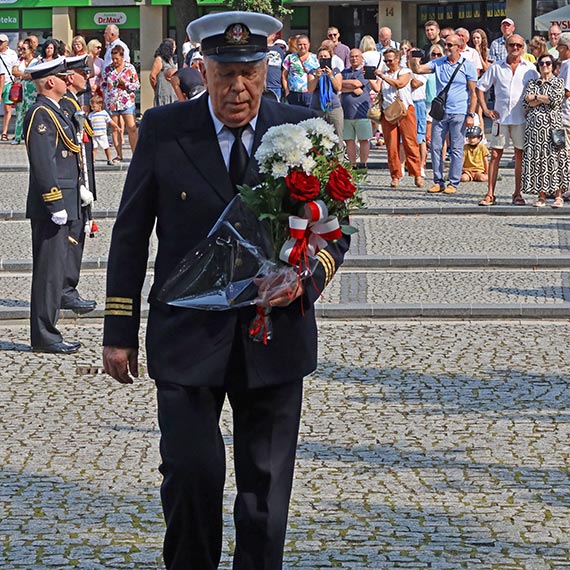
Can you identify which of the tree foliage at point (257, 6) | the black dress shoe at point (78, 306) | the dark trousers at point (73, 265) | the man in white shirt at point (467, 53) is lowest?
the black dress shoe at point (78, 306)

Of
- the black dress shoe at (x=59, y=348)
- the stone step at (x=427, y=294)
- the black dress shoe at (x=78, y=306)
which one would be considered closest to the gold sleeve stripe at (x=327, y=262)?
the black dress shoe at (x=59, y=348)

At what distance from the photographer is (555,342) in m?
9.94

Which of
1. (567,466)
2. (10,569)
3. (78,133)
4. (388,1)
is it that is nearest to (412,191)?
(78,133)

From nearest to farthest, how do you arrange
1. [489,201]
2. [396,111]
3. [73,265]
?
1. [73,265]
2. [489,201]
3. [396,111]

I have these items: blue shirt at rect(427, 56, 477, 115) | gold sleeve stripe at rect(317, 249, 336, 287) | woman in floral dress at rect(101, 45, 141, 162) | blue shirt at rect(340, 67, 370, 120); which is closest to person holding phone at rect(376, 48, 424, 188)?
blue shirt at rect(427, 56, 477, 115)

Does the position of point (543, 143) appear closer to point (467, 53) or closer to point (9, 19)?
point (467, 53)

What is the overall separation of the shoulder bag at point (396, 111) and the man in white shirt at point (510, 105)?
5.43ft

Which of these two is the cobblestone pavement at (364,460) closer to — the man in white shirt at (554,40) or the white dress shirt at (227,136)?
the white dress shirt at (227,136)

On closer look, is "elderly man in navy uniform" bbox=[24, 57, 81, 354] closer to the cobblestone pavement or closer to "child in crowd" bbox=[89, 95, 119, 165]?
the cobblestone pavement

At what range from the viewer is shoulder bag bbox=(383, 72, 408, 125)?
18688 mm

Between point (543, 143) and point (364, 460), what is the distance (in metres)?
10.6

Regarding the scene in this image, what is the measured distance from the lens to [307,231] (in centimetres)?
430

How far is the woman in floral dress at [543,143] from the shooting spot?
16562mm

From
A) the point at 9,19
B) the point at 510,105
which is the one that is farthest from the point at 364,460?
the point at 9,19
